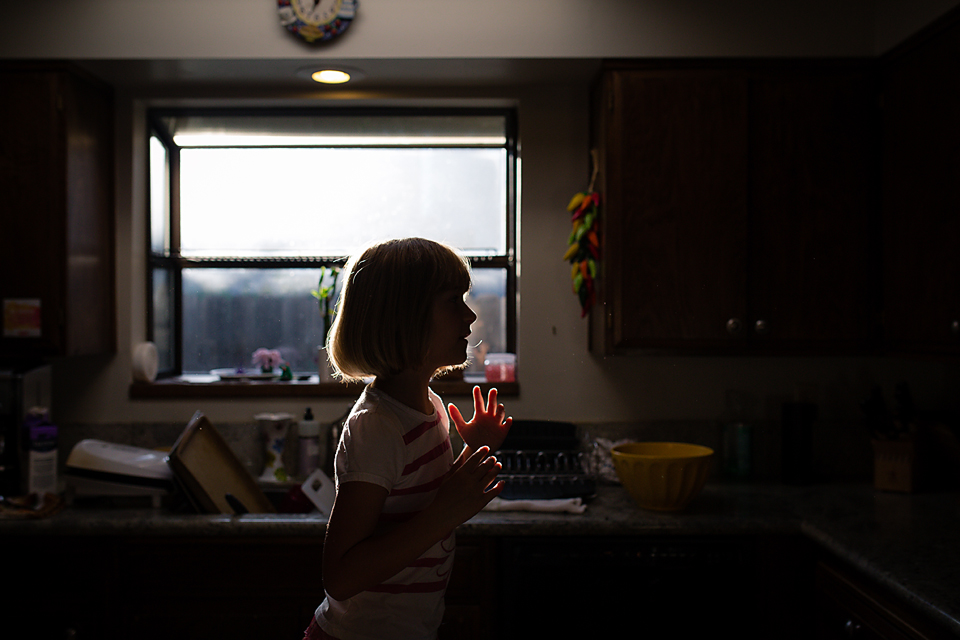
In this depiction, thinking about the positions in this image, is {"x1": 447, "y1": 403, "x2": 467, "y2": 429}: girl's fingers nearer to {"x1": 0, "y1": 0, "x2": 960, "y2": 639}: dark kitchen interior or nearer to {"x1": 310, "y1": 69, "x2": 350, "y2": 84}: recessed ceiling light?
{"x1": 0, "y1": 0, "x2": 960, "y2": 639}: dark kitchen interior

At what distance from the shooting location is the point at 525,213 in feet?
7.96

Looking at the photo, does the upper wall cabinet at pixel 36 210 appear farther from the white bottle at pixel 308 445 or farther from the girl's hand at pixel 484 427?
the girl's hand at pixel 484 427

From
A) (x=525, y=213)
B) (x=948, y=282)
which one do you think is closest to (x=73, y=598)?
(x=525, y=213)

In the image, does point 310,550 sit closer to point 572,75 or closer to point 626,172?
point 626,172

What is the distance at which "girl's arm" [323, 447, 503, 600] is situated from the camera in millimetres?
984

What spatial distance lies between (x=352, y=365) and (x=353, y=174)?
161cm

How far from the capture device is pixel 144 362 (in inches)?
94.3

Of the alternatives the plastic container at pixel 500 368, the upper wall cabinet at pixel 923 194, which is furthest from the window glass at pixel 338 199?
the upper wall cabinet at pixel 923 194

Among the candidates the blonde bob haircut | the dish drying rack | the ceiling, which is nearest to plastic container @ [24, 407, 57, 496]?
the ceiling

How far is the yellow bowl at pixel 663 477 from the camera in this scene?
6.15 feet

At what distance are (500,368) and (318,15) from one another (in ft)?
4.09

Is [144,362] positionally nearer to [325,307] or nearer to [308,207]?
[325,307]

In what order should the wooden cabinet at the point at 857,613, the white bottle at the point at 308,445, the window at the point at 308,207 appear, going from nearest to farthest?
the wooden cabinet at the point at 857,613, the white bottle at the point at 308,445, the window at the point at 308,207

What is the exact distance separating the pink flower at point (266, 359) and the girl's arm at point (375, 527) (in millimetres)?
1573
